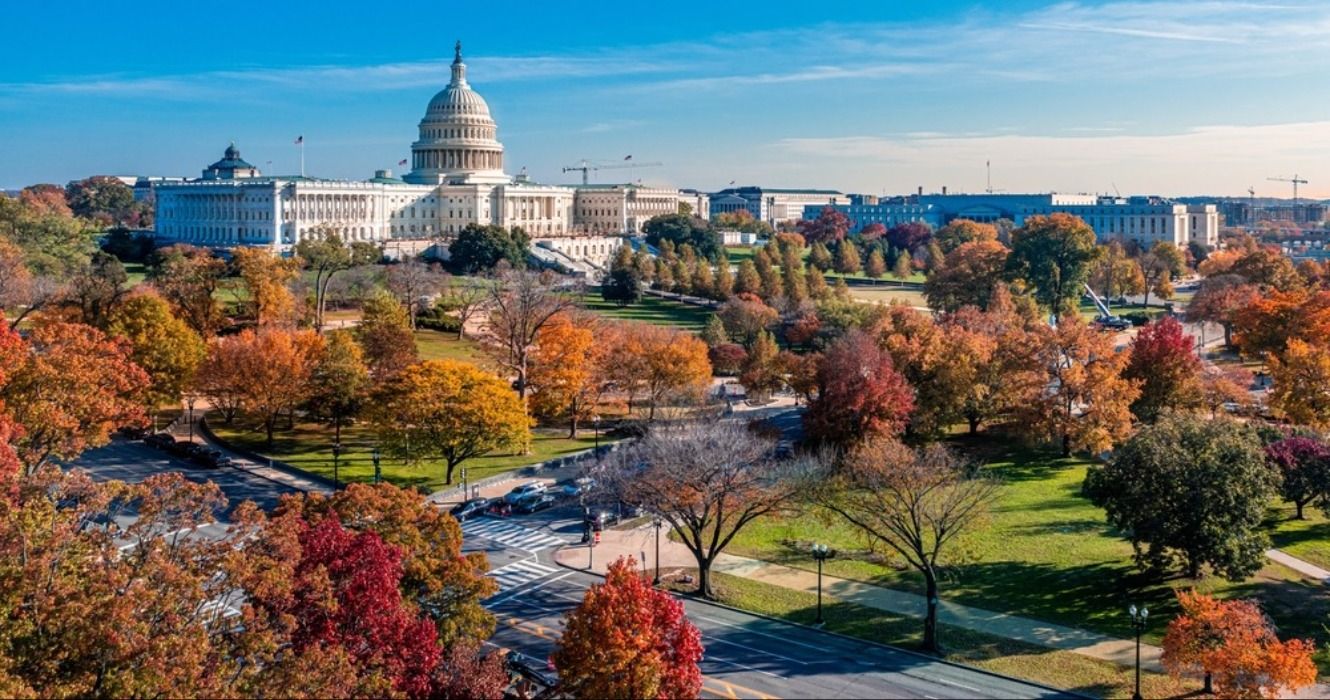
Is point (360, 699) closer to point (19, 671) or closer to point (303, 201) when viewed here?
point (19, 671)

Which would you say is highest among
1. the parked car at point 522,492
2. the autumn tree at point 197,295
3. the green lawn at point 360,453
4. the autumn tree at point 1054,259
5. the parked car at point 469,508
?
the autumn tree at point 1054,259

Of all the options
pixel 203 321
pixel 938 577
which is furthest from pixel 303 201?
pixel 938 577

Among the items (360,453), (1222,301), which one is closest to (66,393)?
(360,453)

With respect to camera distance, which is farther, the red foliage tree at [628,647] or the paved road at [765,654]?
the paved road at [765,654]

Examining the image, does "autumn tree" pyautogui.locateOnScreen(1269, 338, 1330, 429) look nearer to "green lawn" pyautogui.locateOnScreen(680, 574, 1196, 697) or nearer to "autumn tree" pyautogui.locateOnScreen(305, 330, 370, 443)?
"green lawn" pyautogui.locateOnScreen(680, 574, 1196, 697)

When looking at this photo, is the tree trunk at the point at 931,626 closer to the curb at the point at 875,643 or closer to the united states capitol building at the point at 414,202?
the curb at the point at 875,643

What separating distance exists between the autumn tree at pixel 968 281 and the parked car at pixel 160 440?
61.2m

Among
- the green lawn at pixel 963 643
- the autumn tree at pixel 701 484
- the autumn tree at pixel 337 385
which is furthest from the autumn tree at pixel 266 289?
the green lawn at pixel 963 643

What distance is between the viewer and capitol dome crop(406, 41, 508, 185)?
184875mm

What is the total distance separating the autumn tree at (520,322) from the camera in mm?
61312

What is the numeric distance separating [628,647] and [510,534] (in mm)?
19728

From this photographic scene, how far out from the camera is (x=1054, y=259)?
9544 centimetres

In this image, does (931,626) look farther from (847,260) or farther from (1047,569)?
(847,260)

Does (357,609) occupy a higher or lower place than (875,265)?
lower
